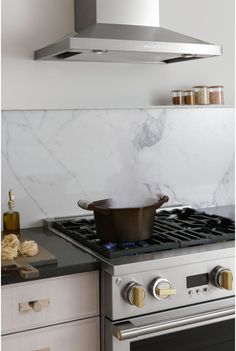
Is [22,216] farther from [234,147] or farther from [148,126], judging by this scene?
[234,147]

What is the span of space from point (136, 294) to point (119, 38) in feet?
3.06

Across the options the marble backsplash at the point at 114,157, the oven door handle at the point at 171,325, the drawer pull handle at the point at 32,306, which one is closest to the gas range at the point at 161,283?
the oven door handle at the point at 171,325

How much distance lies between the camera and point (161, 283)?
1945 mm

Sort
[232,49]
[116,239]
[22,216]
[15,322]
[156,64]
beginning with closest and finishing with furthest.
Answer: [15,322] → [116,239] → [22,216] → [156,64] → [232,49]

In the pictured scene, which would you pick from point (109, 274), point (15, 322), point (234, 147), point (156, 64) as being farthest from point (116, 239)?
point (234, 147)

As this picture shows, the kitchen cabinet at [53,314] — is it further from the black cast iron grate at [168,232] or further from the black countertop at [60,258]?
the black cast iron grate at [168,232]

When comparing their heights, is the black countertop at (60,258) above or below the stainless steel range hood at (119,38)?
below

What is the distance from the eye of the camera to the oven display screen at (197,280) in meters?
2.04

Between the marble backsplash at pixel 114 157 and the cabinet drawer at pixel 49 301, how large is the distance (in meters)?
0.58

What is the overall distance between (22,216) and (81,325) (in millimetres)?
687

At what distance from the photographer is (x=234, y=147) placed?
9.83 ft

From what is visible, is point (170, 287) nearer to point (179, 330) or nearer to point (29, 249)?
point (179, 330)

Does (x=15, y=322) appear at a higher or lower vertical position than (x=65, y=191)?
lower

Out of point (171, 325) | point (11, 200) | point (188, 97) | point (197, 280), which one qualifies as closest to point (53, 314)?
point (171, 325)
